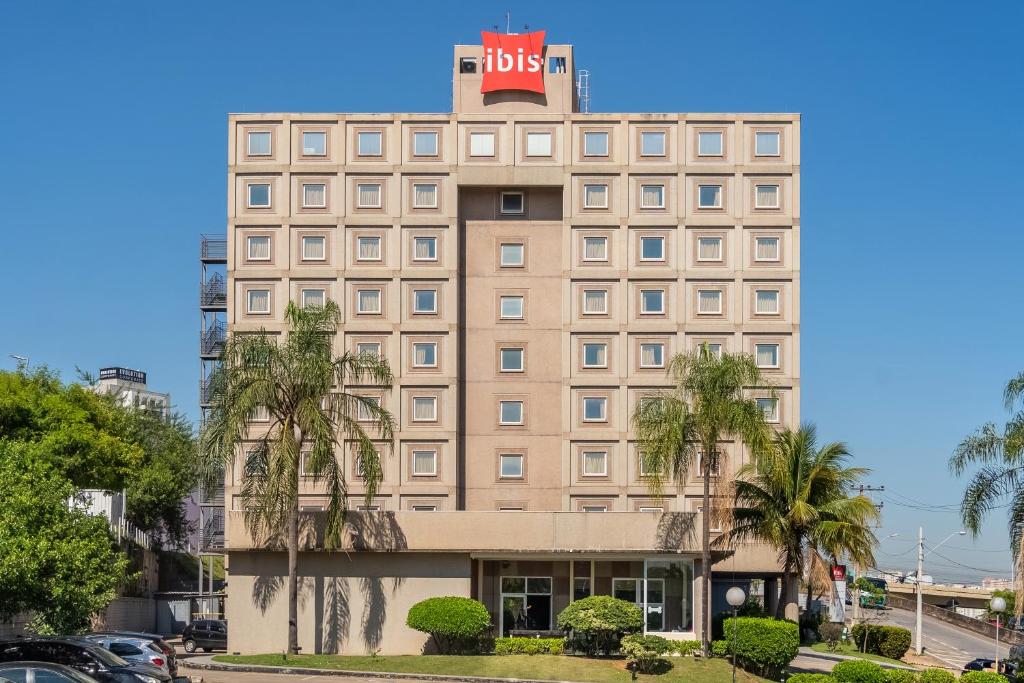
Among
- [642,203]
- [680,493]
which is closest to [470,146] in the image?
[642,203]

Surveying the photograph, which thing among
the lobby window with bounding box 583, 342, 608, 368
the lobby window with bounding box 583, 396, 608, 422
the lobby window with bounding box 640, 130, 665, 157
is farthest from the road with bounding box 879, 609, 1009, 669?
the lobby window with bounding box 640, 130, 665, 157

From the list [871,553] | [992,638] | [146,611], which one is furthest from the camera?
[992,638]

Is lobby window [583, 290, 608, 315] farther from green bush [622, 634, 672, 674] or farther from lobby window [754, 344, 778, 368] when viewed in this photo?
green bush [622, 634, 672, 674]

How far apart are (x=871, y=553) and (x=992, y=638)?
5305 centimetres

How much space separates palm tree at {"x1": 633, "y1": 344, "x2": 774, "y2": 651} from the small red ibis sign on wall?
21.2 meters

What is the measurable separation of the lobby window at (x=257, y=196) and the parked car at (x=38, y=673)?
41622mm

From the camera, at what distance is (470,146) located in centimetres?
6644

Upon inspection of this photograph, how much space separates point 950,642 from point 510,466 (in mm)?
46311

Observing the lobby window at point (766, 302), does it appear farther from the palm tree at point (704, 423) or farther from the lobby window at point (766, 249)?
the palm tree at point (704, 423)

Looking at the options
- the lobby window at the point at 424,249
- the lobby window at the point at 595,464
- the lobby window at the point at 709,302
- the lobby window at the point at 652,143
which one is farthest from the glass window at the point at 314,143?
the lobby window at the point at 709,302

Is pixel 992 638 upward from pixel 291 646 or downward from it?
downward

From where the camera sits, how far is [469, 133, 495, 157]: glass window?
66375 millimetres

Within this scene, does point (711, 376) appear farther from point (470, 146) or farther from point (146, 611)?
point (146, 611)

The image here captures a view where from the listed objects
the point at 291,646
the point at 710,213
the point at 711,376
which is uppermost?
the point at 710,213
